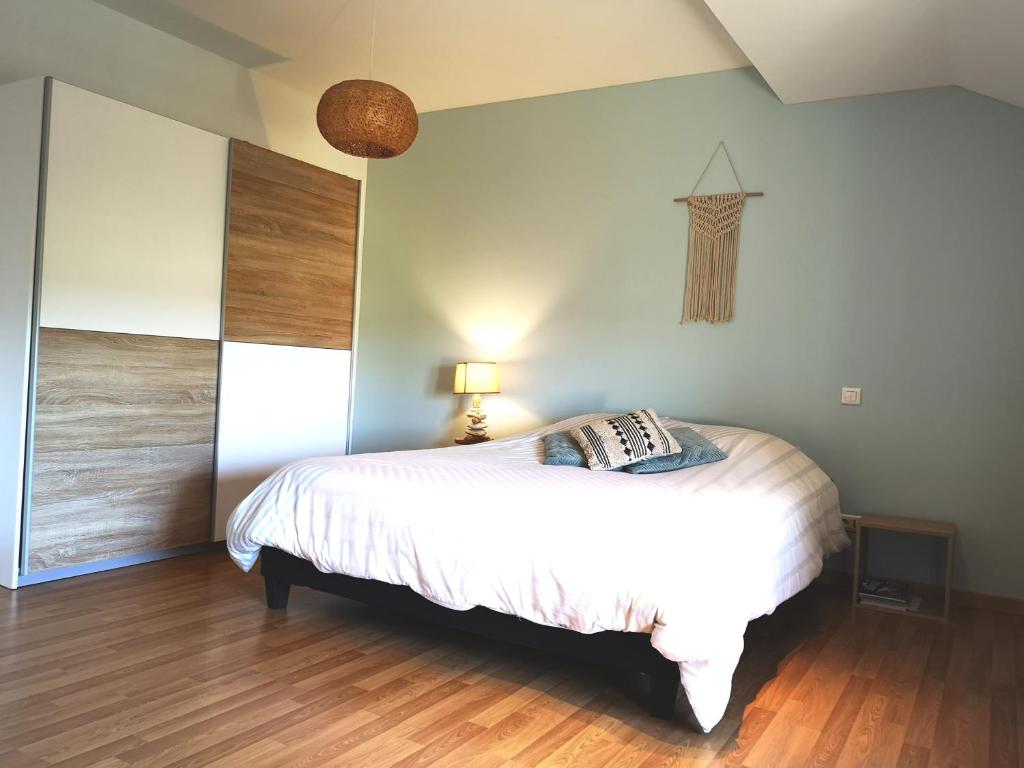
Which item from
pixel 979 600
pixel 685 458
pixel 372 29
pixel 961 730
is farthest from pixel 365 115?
pixel 979 600

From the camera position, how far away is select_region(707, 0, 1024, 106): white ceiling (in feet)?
9.35

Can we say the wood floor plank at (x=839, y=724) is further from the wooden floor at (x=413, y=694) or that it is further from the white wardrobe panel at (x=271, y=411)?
the white wardrobe panel at (x=271, y=411)

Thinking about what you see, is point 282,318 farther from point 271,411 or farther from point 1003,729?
point 1003,729

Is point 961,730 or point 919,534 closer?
point 961,730

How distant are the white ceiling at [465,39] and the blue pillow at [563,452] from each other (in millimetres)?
1896

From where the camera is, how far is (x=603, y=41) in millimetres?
3820

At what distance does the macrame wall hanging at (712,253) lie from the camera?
4020mm

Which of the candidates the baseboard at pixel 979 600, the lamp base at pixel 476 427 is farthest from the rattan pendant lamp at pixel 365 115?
the baseboard at pixel 979 600

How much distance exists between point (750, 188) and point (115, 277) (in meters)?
3.01

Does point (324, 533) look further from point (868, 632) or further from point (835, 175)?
point (835, 175)

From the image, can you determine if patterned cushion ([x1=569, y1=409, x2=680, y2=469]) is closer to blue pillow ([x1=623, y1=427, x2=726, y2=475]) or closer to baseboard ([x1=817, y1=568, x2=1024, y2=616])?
blue pillow ([x1=623, y1=427, x2=726, y2=475])

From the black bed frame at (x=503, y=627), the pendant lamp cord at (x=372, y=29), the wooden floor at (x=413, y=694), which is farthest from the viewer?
the pendant lamp cord at (x=372, y=29)

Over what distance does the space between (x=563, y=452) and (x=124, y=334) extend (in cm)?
200

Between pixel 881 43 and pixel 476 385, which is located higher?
pixel 881 43
